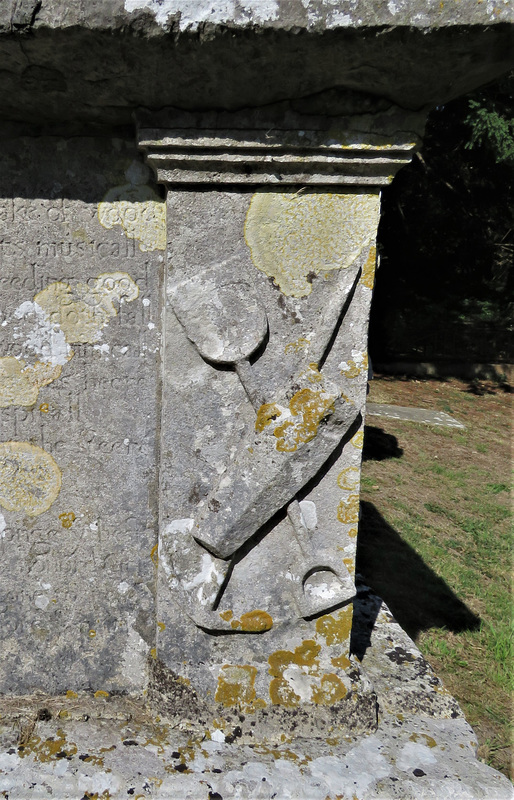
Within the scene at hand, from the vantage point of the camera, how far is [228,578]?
1709 mm

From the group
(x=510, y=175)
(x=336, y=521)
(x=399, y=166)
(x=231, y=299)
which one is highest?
(x=510, y=175)

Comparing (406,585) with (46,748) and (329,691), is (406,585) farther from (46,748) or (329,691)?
(46,748)

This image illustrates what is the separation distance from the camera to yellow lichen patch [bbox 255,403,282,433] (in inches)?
63.1

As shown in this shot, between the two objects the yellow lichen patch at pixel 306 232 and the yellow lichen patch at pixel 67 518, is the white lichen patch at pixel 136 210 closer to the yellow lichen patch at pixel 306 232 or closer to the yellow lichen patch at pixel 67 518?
the yellow lichen patch at pixel 306 232

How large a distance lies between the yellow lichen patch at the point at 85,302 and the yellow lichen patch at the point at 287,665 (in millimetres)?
1130

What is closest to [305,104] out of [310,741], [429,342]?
[310,741]

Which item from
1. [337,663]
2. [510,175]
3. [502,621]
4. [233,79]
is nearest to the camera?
[233,79]

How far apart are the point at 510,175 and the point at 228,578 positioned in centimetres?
1146

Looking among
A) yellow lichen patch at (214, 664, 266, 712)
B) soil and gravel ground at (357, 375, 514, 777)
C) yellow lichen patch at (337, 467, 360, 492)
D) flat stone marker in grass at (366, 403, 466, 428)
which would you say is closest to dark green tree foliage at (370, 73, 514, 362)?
flat stone marker in grass at (366, 403, 466, 428)

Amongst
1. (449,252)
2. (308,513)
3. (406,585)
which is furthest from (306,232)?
(449,252)

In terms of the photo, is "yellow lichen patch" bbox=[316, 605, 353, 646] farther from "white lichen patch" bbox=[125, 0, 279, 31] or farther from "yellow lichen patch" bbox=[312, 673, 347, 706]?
"white lichen patch" bbox=[125, 0, 279, 31]

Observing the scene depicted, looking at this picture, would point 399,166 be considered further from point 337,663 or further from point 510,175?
point 510,175

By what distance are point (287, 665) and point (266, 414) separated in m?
0.78

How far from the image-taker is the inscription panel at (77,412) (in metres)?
1.71
